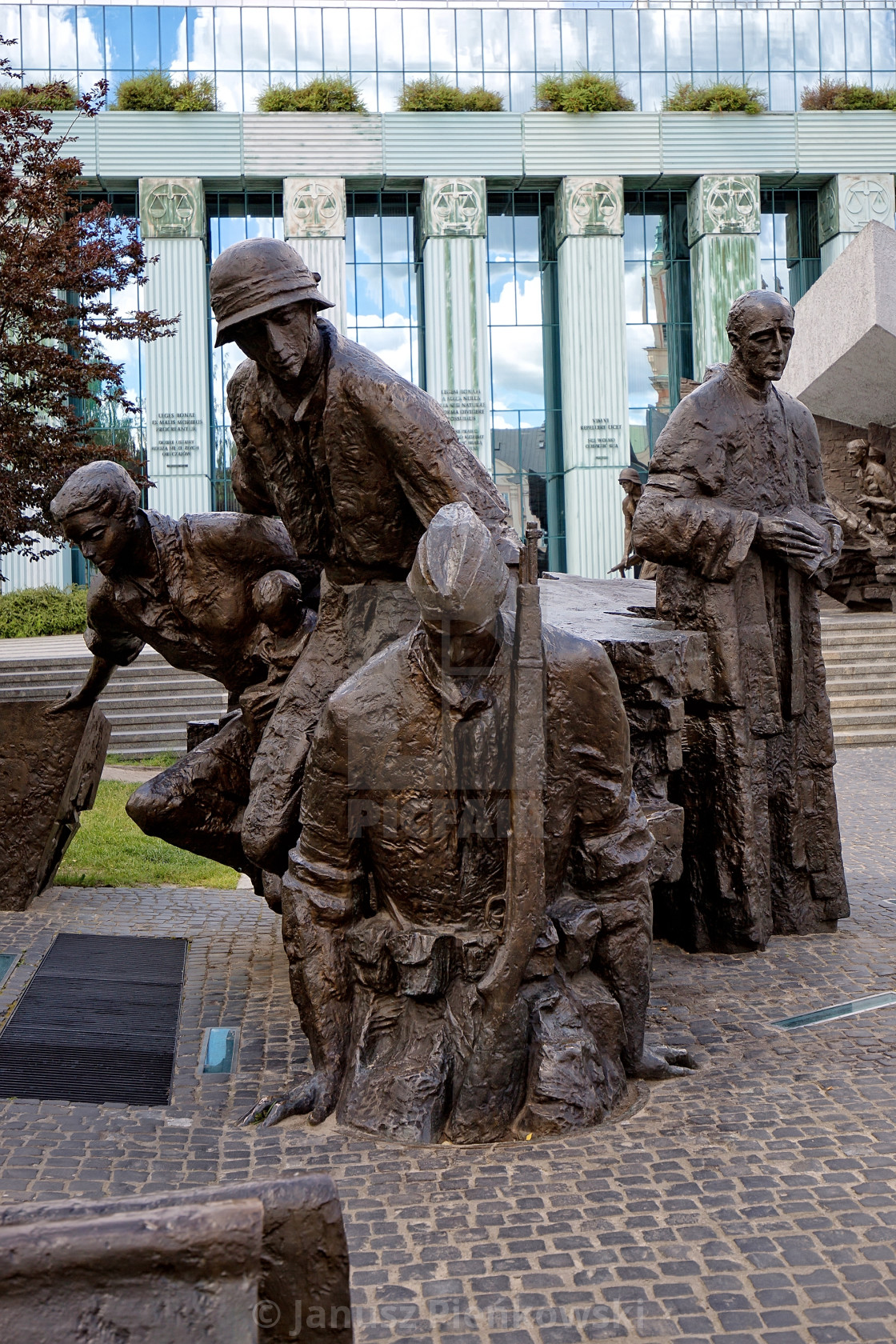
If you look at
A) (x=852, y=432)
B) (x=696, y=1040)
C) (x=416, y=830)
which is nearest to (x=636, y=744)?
(x=696, y=1040)

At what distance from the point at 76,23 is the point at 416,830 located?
28.2 metres

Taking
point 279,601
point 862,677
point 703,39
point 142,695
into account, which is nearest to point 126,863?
point 279,601

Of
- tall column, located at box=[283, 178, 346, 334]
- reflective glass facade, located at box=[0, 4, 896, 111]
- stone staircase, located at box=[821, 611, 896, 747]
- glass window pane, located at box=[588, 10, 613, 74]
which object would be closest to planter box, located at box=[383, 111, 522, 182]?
reflective glass facade, located at box=[0, 4, 896, 111]

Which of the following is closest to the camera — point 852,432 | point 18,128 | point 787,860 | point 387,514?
point 387,514

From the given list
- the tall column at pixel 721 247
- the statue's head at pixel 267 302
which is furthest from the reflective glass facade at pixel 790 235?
the statue's head at pixel 267 302

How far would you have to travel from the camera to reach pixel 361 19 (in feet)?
91.1

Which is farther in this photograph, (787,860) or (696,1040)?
(787,860)

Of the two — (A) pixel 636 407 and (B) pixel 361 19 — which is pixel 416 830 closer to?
(A) pixel 636 407

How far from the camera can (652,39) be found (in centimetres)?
2839

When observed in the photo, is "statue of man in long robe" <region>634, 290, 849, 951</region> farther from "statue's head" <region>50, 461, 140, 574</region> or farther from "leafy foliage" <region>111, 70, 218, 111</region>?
"leafy foliage" <region>111, 70, 218, 111</region>

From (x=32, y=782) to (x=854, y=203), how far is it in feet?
83.5

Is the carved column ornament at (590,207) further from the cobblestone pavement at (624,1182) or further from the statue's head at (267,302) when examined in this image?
the statue's head at (267,302)

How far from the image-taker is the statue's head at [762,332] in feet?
18.2

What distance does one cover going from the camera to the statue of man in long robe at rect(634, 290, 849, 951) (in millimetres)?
5629
